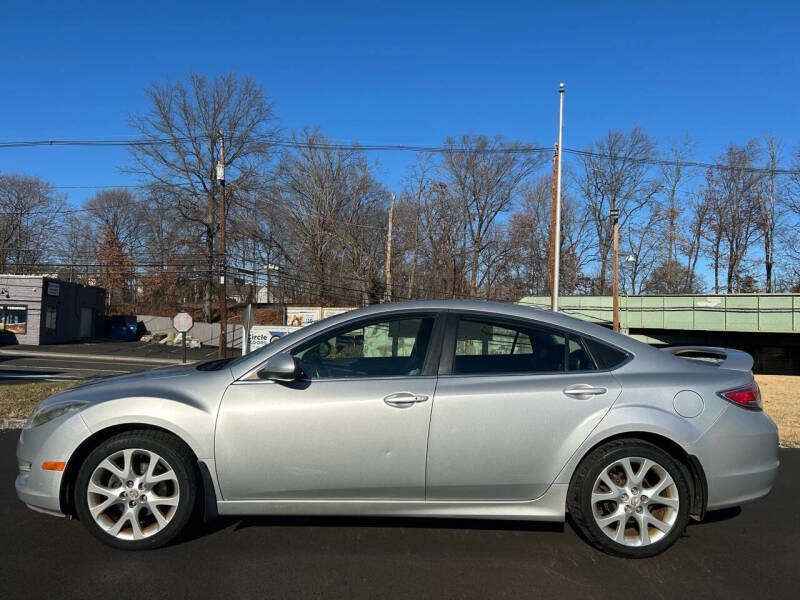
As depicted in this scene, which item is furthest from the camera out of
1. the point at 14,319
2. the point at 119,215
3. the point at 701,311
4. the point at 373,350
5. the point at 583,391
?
the point at 119,215

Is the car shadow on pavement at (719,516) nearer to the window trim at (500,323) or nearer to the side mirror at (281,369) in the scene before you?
the window trim at (500,323)

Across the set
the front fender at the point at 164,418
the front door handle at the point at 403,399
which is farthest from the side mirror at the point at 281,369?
the front door handle at the point at 403,399

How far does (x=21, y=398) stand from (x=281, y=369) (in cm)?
757

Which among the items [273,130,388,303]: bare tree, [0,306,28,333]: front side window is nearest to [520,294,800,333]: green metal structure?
[273,130,388,303]: bare tree

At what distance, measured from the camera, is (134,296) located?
62.8m

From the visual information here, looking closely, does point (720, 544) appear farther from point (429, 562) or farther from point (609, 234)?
point (609, 234)

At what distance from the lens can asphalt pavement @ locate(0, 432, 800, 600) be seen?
121 inches

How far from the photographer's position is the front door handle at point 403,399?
11.3ft

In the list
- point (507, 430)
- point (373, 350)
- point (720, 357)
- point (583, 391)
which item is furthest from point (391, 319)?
point (720, 357)

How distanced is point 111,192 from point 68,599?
7023 cm

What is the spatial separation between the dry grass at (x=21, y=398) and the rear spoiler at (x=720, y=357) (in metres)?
7.90

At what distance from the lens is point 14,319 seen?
38.9m

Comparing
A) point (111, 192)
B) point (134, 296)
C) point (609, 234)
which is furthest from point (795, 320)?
point (111, 192)

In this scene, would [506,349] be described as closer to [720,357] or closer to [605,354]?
[605,354]
